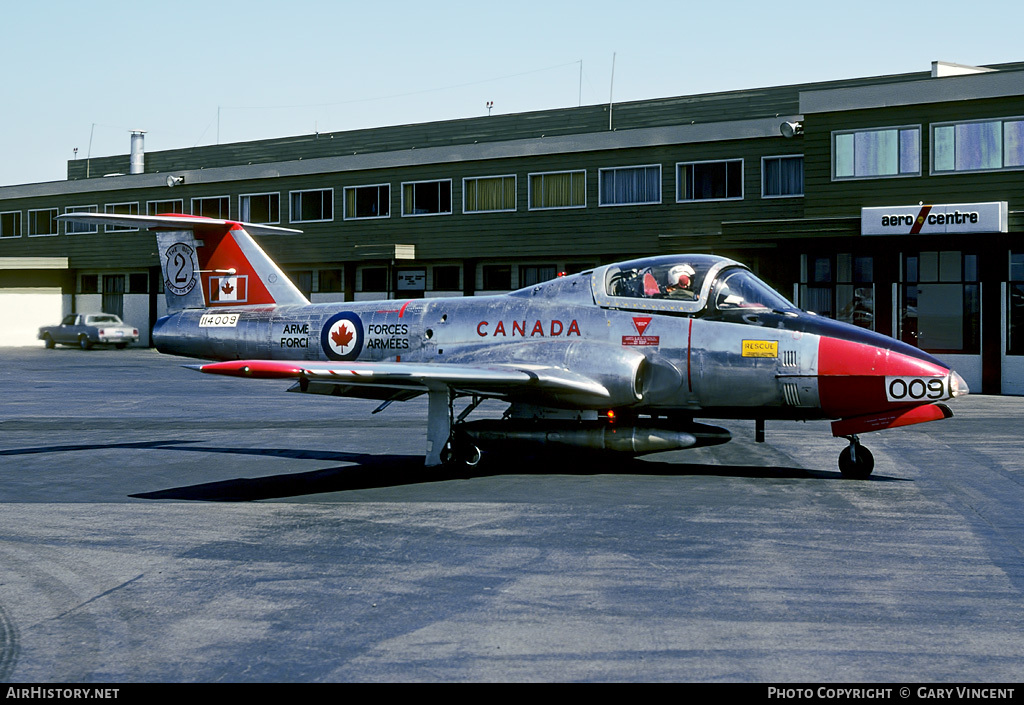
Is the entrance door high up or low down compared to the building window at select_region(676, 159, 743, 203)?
down

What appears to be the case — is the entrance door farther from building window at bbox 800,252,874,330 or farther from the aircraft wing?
the aircraft wing

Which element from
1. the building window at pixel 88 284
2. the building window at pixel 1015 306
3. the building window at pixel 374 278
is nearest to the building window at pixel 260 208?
the building window at pixel 374 278

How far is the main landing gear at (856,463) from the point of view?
1266cm

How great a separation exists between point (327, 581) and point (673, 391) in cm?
626

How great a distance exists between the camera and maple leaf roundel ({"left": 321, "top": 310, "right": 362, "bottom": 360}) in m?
15.0

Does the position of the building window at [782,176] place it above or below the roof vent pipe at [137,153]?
below

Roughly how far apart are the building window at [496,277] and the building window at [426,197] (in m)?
2.91

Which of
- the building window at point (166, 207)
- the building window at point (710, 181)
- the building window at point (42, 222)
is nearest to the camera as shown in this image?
the building window at point (710, 181)

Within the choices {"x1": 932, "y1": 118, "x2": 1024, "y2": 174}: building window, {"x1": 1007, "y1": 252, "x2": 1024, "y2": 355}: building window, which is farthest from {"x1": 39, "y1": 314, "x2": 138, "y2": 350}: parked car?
{"x1": 1007, "y1": 252, "x2": 1024, "y2": 355}: building window

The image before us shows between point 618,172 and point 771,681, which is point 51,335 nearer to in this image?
point 618,172

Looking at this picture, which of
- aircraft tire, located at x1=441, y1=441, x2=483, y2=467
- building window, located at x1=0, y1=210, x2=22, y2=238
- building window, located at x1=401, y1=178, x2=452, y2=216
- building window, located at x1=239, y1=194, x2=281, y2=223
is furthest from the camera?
building window, located at x1=0, y1=210, x2=22, y2=238

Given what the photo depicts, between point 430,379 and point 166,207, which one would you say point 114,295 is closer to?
point 166,207

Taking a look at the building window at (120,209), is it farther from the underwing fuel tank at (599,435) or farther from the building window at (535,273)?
the underwing fuel tank at (599,435)

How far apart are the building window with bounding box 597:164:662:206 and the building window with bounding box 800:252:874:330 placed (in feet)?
24.2
